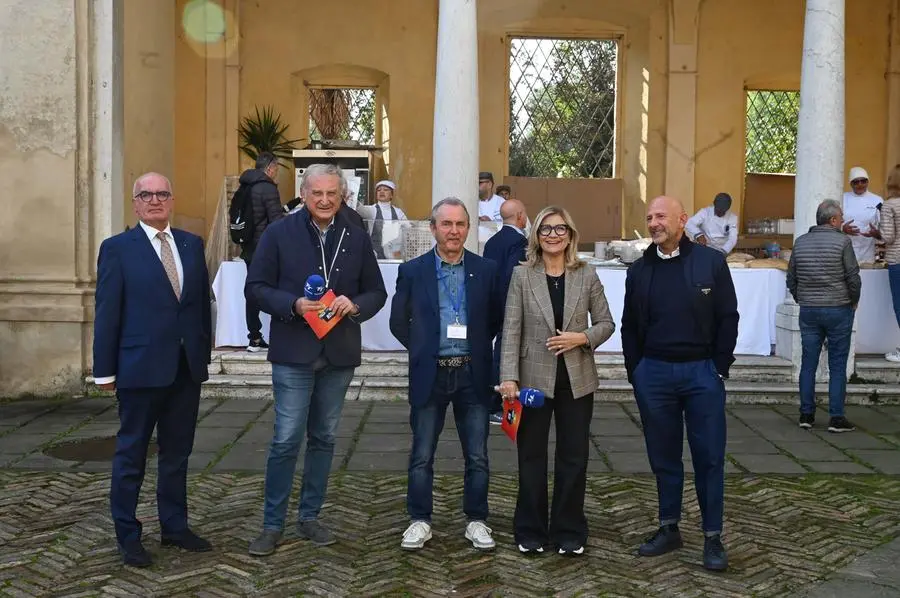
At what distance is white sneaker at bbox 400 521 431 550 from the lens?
4680 mm

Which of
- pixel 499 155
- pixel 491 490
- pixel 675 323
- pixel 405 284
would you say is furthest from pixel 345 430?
pixel 499 155

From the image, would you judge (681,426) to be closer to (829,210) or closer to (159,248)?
(159,248)

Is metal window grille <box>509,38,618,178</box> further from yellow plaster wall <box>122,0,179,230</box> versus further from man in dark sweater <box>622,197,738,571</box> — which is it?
man in dark sweater <box>622,197,738,571</box>

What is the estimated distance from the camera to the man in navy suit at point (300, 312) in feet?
14.9

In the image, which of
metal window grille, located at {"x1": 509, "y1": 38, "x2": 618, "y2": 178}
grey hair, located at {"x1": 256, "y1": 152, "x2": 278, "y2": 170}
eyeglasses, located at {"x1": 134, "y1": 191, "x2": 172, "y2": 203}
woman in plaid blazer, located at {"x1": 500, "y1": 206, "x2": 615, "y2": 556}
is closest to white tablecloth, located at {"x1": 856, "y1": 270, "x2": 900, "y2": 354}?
metal window grille, located at {"x1": 509, "y1": 38, "x2": 618, "y2": 178}

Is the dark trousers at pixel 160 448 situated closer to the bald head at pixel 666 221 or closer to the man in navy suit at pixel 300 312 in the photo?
the man in navy suit at pixel 300 312

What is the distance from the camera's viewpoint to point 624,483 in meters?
5.94

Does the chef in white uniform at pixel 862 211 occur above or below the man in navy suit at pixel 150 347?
above

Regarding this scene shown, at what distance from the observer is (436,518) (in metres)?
5.22

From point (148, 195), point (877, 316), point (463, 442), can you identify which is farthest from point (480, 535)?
point (877, 316)

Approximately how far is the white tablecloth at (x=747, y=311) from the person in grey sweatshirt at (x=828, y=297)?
1.54m

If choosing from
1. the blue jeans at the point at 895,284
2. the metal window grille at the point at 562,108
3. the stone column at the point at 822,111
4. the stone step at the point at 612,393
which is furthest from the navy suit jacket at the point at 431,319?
the metal window grille at the point at 562,108

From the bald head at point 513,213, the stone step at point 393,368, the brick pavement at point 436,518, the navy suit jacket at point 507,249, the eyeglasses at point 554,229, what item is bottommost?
the brick pavement at point 436,518

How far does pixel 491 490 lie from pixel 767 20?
978cm
